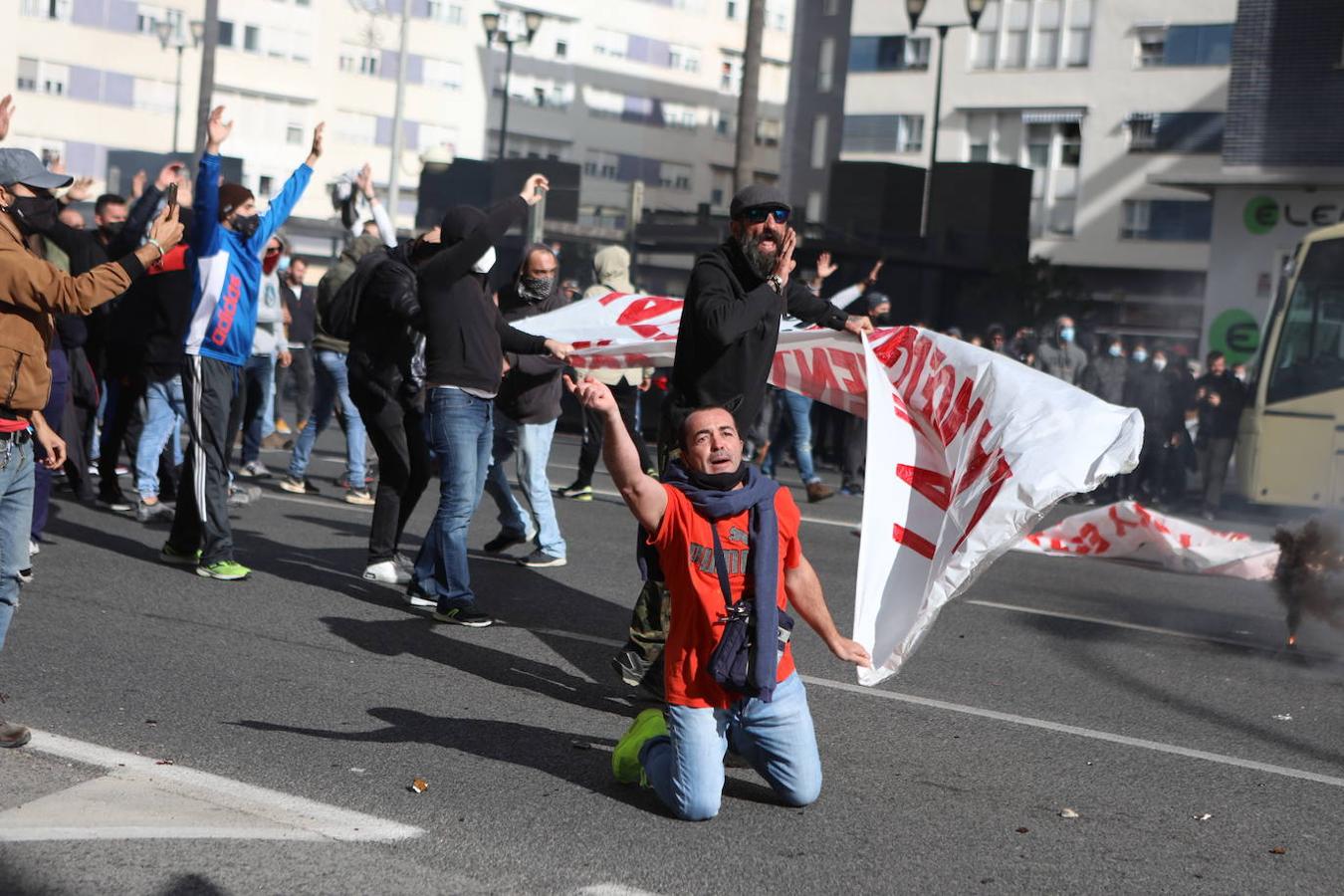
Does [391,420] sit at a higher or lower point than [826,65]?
lower

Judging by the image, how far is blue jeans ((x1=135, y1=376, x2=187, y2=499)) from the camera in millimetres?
10672

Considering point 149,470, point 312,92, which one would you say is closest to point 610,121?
point 312,92

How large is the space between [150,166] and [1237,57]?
31.7 metres

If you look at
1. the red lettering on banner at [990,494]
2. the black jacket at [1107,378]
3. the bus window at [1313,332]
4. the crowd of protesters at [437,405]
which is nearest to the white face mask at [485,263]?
the crowd of protesters at [437,405]

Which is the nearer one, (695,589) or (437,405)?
(695,589)

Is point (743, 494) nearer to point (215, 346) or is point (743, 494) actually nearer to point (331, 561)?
point (215, 346)

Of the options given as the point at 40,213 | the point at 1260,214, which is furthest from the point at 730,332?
the point at 1260,214

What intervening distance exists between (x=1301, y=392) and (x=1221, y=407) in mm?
3214

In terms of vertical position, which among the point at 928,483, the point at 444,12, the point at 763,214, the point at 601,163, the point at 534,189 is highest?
the point at 444,12

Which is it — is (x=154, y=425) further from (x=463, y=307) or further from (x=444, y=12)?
(x=444, y=12)

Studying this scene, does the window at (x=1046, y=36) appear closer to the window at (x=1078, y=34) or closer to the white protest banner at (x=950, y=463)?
the window at (x=1078, y=34)

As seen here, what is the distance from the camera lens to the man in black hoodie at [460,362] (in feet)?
25.7

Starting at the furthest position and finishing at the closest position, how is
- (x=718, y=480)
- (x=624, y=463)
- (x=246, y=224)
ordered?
1. (x=246, y=224)
2. (x=718, y=480)
3. (x=624, y=463)

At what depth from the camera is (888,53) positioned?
5694 centimetres
